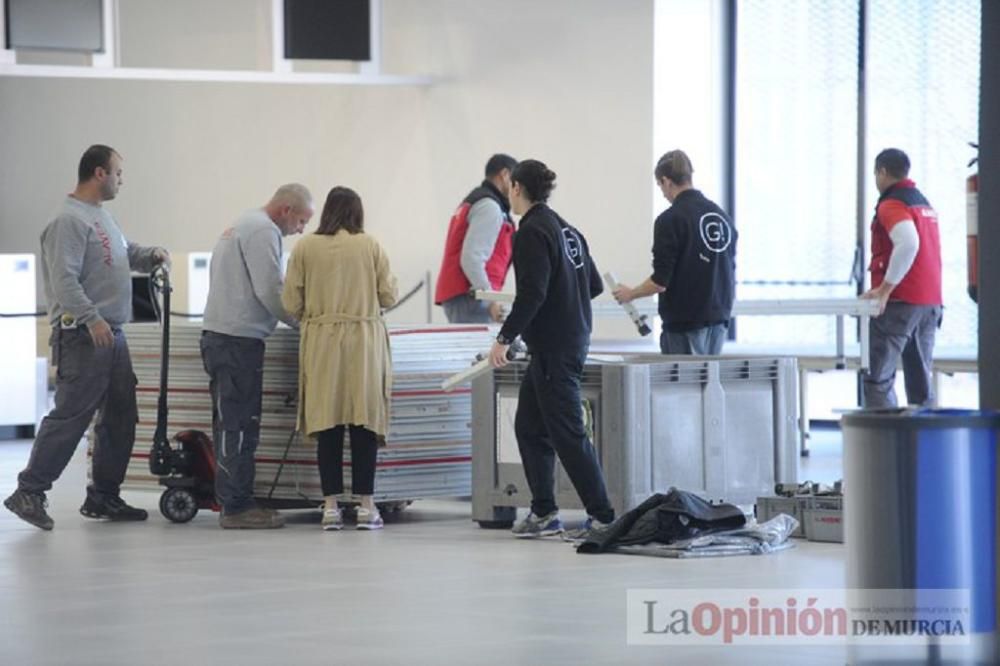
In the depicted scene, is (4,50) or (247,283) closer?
(247,283)

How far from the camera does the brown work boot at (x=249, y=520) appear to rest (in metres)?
7.87

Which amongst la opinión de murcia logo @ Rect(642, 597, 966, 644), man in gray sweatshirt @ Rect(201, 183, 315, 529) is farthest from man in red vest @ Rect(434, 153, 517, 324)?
la opinión de murcia logo @ Rect(642, 597, 966, 644)

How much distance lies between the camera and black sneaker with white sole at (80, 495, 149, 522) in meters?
8.11

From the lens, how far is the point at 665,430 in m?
7.68

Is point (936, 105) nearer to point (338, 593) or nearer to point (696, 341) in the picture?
point (696, 341)

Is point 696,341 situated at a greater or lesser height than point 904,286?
lesser

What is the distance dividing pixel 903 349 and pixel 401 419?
3.20 metres

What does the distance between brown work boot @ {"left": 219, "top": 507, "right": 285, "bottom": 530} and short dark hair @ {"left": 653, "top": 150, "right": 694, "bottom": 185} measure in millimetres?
2248

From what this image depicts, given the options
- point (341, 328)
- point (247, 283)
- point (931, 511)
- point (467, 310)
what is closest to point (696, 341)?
point (467, 310)

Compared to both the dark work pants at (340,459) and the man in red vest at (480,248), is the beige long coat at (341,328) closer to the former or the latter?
the dark work pants at (340,459)

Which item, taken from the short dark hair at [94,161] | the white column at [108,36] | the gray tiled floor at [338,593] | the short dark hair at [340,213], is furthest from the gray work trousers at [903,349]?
the white column at [108,36]

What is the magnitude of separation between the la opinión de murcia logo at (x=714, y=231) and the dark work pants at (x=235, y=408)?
195 centimetres

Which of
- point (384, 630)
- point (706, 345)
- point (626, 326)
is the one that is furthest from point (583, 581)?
point (626, 326)

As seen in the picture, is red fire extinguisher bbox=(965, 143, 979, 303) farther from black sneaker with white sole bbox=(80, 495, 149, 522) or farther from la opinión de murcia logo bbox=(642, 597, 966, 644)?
black sneaker with white sole bbox=(80, 495, 149, 522)
